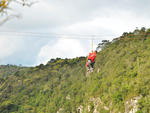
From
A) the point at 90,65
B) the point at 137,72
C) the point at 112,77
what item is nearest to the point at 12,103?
the point at 112,77

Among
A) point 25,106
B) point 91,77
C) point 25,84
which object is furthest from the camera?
point 25,84

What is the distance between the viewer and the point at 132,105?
5222 centimetres

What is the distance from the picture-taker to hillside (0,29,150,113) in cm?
5628

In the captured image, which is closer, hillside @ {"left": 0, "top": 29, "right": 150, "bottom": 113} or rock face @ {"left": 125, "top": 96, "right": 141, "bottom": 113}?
rock face @ {"left": 125, "top": 96, "right": 141, "bottom": 113}

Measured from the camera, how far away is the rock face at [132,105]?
5023 centimetres

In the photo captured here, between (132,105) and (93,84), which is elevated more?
(93,84)

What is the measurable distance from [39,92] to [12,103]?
1121 centimetres

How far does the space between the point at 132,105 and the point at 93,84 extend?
88.2 ft

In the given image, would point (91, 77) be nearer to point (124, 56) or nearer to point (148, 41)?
point (124, 56)

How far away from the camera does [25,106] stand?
95.0m

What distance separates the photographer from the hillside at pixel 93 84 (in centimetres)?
5628

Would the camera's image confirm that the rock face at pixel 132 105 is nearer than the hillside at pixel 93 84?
Yes

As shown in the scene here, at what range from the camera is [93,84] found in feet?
257

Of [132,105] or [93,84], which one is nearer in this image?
[132,105]
